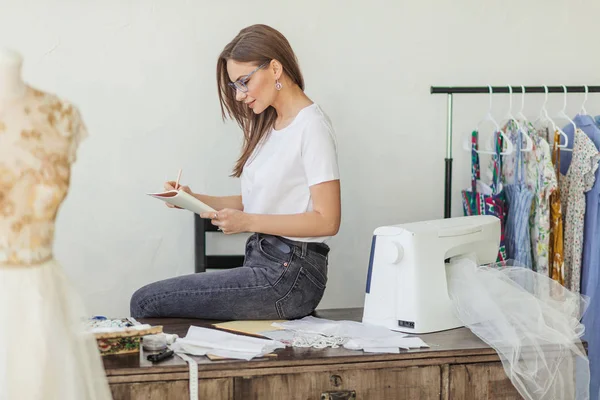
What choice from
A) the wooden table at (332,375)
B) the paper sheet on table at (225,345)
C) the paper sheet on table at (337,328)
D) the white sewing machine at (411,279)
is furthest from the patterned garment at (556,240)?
the paper sheet on table at (225,345)

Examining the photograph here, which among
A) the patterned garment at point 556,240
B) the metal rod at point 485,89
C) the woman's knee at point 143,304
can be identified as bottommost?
the woman's knee at point 143,304

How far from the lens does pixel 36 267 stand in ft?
5.09

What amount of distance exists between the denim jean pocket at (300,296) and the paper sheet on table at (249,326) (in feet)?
0.14

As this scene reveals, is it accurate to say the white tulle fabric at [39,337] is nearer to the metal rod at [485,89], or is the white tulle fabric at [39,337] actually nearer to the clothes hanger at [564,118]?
the metal rod at [485,89]

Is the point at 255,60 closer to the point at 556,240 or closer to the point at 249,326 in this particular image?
the point at 249,326

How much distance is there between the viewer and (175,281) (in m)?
2.53

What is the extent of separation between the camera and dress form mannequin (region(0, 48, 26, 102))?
1.51 meters

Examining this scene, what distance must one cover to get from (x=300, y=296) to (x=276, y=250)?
16 cm

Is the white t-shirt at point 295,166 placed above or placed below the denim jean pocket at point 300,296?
above

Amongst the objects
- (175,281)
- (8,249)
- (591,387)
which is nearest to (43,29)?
(175,281)

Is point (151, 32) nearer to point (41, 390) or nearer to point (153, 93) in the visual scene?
point (153, 93)

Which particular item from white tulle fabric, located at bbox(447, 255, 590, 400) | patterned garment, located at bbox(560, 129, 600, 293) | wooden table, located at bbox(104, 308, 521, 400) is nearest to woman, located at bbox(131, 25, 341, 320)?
wooden table, located at bbox(104, 308, 521, 400)

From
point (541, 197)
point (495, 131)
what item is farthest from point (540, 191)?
point (495, 131)

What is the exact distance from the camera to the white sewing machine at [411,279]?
243cm
